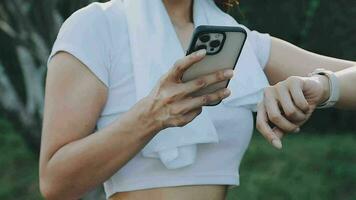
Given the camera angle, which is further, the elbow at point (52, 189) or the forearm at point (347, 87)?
the forearm at point (347, 87)

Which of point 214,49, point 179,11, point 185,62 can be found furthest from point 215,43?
point 179,11

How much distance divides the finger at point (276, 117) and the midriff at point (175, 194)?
37cm

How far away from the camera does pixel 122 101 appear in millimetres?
2271

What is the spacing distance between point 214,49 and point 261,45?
2.03 feet

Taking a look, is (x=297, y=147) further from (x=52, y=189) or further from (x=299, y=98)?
(x=299, y=98)

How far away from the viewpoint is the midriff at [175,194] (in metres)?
2.29

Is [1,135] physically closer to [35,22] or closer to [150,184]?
[35,22]

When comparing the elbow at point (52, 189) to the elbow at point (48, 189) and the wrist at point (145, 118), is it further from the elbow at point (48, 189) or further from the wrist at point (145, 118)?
the wrist at point (145, 118)

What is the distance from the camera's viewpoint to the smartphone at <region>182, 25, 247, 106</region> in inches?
77.9

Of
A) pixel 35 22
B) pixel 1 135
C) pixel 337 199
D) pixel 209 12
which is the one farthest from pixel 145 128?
pixel 1 135

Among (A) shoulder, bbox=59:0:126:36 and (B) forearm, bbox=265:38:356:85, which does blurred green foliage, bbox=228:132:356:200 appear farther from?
(A) shoulder, bbox=59:0:126:36

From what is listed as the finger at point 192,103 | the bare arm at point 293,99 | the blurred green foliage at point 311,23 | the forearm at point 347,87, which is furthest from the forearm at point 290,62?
the blurred green foliage at point 311,23

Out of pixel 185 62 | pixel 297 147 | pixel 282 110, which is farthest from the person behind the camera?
pixel 297 147

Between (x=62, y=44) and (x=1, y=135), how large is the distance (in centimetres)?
692
